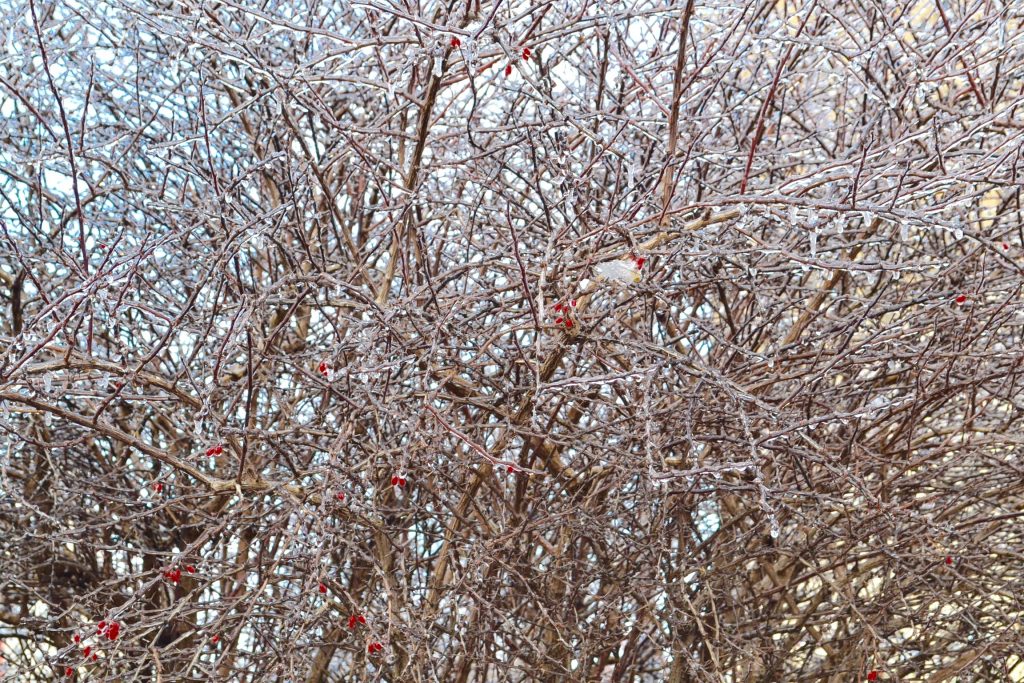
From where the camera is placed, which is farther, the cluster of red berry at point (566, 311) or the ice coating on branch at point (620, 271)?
the cluster of red berry at point (566, 311)

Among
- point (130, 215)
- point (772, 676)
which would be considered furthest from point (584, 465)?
point (130, 215)

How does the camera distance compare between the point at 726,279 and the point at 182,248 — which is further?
the point at 182,248

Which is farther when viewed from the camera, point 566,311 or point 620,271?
point 566,311

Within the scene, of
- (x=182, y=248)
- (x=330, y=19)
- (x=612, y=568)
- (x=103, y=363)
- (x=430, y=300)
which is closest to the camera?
(x=103, y=363)

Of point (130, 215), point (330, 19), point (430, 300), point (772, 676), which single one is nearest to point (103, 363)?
point (430, 300)

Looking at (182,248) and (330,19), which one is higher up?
(330,19)

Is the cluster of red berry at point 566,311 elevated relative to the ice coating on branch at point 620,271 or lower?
elevated

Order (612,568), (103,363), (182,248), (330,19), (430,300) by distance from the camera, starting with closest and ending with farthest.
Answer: (103,363)
(430,300)
(182,248)
(612,568)
(330,19)

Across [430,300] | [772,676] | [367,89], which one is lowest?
[772,676]

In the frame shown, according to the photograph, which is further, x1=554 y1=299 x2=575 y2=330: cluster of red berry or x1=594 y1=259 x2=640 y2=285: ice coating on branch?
x1=554 y1=299 x2=575 y2=330: cluster of red berry

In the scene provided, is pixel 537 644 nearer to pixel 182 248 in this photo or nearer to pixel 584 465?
pixel 584 465

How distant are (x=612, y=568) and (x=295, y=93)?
2524 mm

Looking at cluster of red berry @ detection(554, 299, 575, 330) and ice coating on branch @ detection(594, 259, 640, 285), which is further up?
cluster of red berry @ detection(554, 299, 575, 330)

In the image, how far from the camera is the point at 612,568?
4.77 meters
